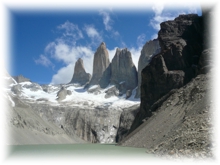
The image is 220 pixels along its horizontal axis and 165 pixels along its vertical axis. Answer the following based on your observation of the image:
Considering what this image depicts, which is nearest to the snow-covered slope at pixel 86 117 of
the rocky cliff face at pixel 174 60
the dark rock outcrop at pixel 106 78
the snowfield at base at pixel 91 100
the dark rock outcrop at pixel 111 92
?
the snowfield at base at pixel 91 100

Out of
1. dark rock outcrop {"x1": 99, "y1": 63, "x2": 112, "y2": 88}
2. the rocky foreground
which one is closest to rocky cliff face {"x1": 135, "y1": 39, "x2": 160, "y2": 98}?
the rocky foreground

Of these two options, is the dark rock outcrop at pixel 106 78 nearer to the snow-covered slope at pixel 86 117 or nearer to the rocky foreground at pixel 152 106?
the rocky foreground at pixel 152 106

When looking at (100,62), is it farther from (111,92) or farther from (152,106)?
(152,106)

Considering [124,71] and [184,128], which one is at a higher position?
[124,71]

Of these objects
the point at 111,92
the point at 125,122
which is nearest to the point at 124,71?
the point at 111,92

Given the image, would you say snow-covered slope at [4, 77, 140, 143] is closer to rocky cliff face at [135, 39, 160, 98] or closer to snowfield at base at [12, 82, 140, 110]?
snowfield at base at [12, 82, 140, 110]

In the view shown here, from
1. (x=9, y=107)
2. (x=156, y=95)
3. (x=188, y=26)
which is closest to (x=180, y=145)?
(x=156, y=95)
